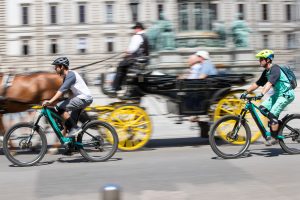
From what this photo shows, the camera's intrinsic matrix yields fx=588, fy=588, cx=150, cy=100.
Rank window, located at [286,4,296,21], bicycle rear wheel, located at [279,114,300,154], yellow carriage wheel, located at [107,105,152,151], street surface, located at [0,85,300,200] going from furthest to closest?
window, located at [286,4,296,21]
yellow carriage wheel, located at [107,105,152,151]
bicycle rear wheel, located at [279,114,300,154]
street surface, located at [0,85,300,200]

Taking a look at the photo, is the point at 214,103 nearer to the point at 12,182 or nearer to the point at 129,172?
the point at 129,172

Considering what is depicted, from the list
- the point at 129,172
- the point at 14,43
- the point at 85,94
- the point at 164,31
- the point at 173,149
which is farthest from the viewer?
the point at 14,43

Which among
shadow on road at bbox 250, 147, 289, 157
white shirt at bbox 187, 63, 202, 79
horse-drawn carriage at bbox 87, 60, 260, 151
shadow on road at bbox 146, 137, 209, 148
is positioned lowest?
shadow on road at bbox 146, 137, 209, 148

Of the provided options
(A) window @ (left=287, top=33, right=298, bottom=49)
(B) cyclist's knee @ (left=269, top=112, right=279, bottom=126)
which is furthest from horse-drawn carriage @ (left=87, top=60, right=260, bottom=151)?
(A) window @ (left=287, top=33, right=298, bottom=49)


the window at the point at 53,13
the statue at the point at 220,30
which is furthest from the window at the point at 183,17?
the window at the point at 53,13

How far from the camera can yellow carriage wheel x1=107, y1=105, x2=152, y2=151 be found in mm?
9789

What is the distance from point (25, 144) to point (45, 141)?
0.29 meters

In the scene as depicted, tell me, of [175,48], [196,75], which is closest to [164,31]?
[175,48]

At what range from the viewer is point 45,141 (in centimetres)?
832

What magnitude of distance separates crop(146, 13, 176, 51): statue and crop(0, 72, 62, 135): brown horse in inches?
548

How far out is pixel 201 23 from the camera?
22.2m

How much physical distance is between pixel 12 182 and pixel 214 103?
4.14m

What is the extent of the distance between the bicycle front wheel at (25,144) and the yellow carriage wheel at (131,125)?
1.73 metres

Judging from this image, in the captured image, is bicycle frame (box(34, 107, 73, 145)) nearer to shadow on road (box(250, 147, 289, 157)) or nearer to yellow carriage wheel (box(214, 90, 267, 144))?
yellow carriage wheel (box(214, 90, 267, 144))
